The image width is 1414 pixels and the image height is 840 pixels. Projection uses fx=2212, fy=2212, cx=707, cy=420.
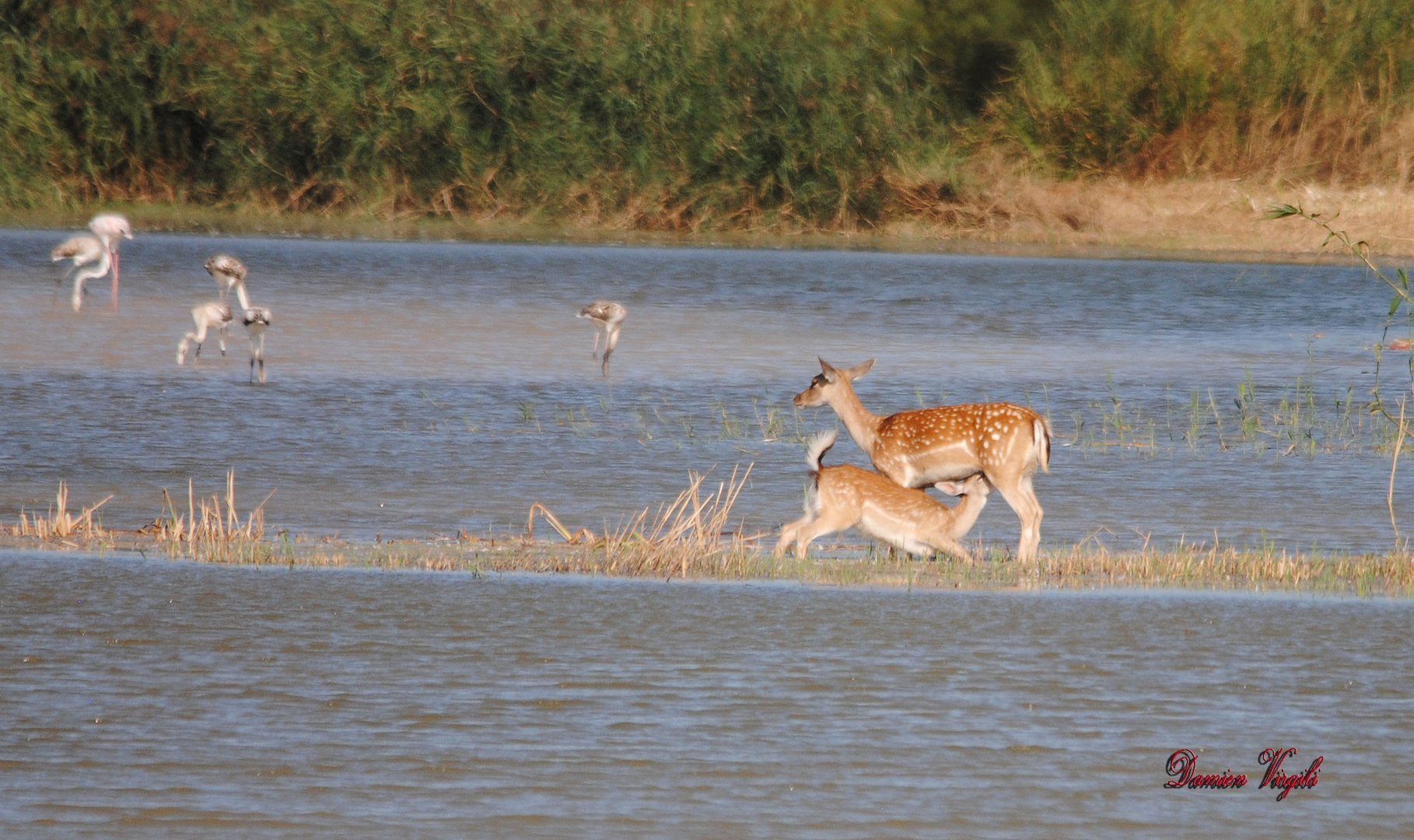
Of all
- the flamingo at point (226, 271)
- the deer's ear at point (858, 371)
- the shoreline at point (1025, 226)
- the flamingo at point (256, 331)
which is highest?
the deer's ear at point (858, 371)

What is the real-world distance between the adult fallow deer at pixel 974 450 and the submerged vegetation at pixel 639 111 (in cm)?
2734

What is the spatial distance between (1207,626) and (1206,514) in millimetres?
3438

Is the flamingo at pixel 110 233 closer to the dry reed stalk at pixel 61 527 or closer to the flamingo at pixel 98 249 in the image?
the flamingo at pixel 98 249

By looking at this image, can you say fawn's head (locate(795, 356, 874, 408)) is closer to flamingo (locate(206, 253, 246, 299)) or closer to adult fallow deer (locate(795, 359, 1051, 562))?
adult fallow deer (locate(795, 359, 1051, 562))

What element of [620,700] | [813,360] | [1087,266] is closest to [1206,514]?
[620,700]

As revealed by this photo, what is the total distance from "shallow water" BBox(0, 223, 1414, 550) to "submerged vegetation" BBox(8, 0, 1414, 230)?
5.20m

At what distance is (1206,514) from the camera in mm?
11531

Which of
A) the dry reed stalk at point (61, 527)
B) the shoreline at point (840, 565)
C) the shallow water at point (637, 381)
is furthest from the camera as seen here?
the shallow water at point (637, 381)

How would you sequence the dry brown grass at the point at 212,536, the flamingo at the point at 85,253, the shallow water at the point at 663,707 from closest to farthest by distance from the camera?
the shallow water at the point at 663,707 → the dry brown grass at the point at 212,536 → the flamingo at the point at 85,253

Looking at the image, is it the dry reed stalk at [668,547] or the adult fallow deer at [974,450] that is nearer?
the dry reed stalk at [668,547]

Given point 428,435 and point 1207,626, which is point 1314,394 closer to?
point 428,435

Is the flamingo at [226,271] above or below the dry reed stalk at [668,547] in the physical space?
below
